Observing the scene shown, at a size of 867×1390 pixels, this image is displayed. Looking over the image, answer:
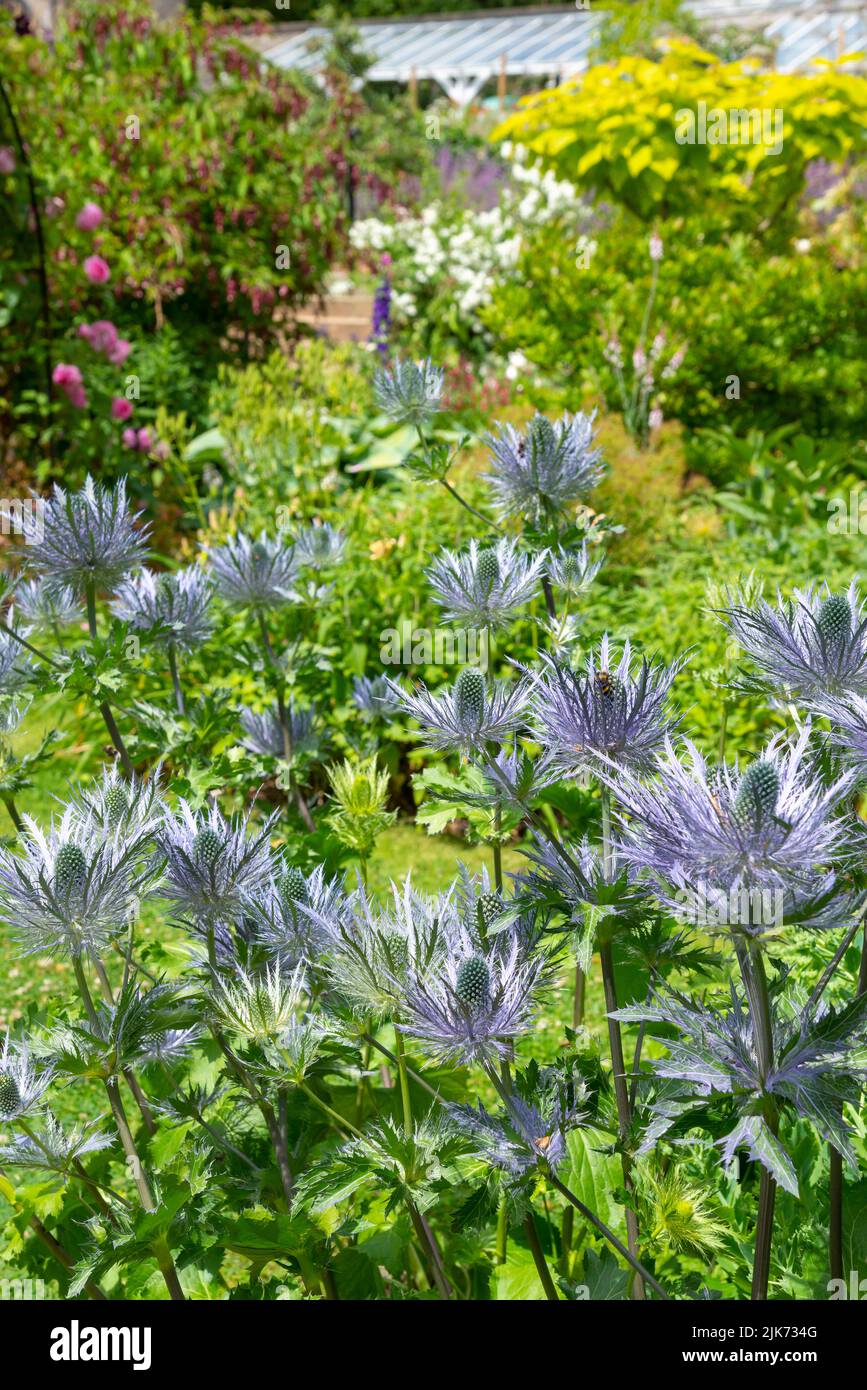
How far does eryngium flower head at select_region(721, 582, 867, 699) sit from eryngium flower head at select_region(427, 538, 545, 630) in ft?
1.39

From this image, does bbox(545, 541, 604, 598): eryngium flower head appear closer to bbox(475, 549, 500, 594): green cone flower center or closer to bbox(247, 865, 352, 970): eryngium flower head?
bbox(475, 549, 500, 594): green cone flower center

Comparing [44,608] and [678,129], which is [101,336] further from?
[44,608]

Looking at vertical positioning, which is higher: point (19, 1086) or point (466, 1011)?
point (466, 1011)

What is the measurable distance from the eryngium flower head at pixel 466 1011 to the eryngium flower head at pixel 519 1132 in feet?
0.22

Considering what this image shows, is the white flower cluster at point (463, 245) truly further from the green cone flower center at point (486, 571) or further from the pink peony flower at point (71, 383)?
the green cone flower center at point (486, 571)

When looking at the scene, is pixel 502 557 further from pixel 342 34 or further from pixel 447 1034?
pixel 342 34

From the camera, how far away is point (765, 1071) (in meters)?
1.15

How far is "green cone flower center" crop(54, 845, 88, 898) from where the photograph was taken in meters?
1.32

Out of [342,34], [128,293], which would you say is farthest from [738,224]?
[342,34]

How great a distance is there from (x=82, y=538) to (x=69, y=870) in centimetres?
68

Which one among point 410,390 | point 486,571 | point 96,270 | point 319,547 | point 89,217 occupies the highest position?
point 89,217

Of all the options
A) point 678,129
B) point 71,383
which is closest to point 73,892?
point 71,383

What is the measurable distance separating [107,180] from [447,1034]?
22.9 feet

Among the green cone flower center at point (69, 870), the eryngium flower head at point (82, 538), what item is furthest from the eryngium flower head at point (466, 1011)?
the eryngium flower head at point (82, 538)
